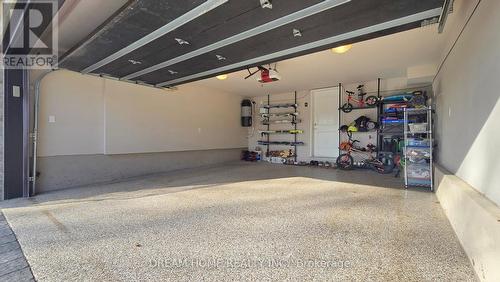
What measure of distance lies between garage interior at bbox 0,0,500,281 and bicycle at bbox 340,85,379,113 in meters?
0.05

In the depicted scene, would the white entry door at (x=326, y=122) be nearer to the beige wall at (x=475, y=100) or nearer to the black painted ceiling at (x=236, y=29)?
the beige wall at (x=475, y=100)

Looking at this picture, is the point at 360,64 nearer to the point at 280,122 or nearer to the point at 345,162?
the point at 345,162

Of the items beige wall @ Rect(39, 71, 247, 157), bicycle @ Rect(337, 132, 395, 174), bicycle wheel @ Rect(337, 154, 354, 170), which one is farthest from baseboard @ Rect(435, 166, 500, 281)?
beige wall @ Rect(39, 71, 247, 157)

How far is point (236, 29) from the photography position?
8.82 feet

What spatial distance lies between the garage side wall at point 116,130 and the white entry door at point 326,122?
10.7ft

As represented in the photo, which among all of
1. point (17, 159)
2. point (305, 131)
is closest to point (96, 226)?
point (17, 159)

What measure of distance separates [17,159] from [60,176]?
755mm

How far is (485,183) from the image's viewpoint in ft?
6.09

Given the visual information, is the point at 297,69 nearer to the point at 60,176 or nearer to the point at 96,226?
the point at 96,226

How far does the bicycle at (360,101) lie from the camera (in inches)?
245

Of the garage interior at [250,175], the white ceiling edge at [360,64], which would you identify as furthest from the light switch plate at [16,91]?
the white ceiling edge at [360,64]

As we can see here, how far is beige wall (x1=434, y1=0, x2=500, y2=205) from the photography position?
1.68 metres

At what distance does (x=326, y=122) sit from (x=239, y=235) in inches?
232

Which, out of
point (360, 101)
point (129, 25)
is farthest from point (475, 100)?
point (360, 101)
